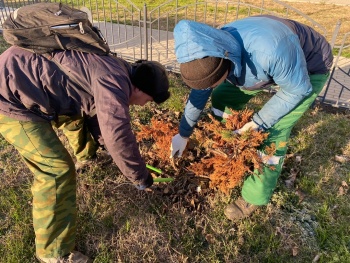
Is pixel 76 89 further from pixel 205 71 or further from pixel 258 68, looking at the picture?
pixel 258 68

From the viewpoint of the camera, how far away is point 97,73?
70.1 inches

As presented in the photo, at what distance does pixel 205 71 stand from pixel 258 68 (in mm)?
444

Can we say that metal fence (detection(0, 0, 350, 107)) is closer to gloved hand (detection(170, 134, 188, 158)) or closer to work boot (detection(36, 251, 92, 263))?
gloved hand (detection(170, 134, 188, 158))

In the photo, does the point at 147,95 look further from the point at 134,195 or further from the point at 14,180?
the point at 14,180

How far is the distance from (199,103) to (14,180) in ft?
6.03

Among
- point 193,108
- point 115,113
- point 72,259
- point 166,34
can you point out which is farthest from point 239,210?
point 166,34

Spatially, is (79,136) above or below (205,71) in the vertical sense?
below

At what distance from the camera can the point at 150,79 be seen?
194 cm

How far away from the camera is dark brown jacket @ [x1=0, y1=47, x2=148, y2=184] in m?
1.76

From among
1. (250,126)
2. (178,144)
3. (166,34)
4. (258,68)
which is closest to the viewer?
(258,68)

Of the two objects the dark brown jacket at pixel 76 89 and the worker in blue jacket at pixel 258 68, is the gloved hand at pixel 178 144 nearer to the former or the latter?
the worker in blue jacket at pixel 258 68

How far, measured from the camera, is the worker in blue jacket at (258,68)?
1.79 meters

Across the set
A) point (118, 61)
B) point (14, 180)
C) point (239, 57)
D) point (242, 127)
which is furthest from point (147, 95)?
point (14, 180)

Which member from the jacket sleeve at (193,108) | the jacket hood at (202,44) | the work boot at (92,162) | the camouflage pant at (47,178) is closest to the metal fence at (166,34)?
the jacket sleeve at (193,108)
